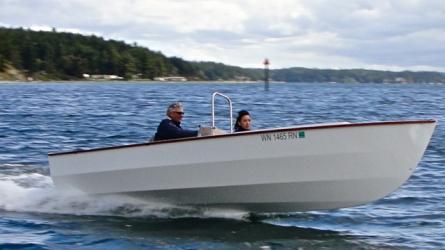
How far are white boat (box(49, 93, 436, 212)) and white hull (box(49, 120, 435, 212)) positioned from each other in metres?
0.01

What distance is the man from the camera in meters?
11.6

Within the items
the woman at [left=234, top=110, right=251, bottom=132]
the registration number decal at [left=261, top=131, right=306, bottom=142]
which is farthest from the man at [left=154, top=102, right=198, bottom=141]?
the registration number decal at [left=261, top=131, right=306, bottom=142]

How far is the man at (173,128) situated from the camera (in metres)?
11.6

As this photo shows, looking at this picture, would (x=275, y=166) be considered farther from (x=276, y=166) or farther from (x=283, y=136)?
(x=283, y=136)

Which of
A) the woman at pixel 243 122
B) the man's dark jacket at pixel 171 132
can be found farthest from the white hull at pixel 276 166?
the woman at pixel 243 122

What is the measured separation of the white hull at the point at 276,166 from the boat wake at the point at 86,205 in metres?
0.23

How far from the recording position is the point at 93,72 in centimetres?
15600

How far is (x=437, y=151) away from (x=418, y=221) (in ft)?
30.7

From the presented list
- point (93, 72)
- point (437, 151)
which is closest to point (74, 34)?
point (93, 72)

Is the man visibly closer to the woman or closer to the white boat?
the white boat

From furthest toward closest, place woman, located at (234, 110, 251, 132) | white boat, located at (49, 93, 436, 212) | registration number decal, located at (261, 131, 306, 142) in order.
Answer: woman, located at (234, 110, 251, 132), registration number decal, located at (261, 131, 306, 142), white boat, located at (49, 93, 436, 212)

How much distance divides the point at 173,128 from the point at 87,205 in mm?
2029

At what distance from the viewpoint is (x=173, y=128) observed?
11672 millimetres

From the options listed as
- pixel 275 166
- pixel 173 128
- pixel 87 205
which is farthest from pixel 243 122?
pixel 87 205
